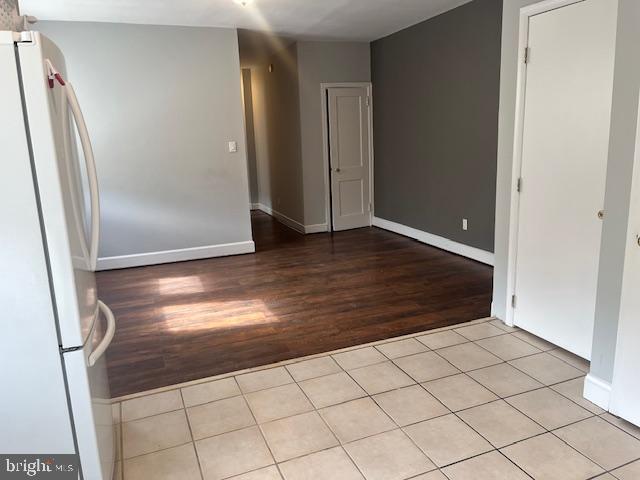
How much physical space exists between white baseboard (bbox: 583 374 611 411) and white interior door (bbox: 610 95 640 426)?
75 mm

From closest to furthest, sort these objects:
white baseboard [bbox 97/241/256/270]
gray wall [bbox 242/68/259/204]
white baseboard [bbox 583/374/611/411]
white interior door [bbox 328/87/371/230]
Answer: white baseboard [bbox 583/374/611/411] < white baseboard [bbox 97/241/256/270] < white interior door [bbox 328/87/371/230] < gray wall [bbox 242/68/259/204]

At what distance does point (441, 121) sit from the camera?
5.34 meters

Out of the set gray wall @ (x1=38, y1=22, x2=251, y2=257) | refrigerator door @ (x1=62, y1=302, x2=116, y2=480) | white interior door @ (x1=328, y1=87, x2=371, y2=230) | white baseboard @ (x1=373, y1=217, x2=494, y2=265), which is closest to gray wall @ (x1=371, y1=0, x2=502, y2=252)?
white baseboard @ (x1=373, y1=217, x2=494, y2=265)

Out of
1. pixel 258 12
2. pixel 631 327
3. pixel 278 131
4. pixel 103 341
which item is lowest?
pixel 631 327

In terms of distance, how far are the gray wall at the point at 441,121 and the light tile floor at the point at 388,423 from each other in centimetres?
231

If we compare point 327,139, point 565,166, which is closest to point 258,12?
point 327,139

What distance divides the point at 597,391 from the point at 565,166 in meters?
1.24

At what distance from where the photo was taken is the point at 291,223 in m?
7.25

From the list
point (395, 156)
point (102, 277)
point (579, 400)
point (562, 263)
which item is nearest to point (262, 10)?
point (395, 156)

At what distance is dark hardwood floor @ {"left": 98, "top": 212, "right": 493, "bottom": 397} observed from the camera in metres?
3.13

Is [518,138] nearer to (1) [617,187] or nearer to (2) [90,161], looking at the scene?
(1) [617,187]

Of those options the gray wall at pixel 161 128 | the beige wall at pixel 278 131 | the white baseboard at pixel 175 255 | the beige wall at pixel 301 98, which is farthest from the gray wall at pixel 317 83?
the white baseboard at pixel 175 255

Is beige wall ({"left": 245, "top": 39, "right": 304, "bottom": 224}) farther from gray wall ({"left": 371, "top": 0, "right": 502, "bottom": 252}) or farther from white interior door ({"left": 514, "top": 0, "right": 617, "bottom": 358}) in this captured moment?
white interior door ({"left": 514, "top": 0, "right": 617, "bottom": 358})

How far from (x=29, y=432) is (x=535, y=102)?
119 inches
